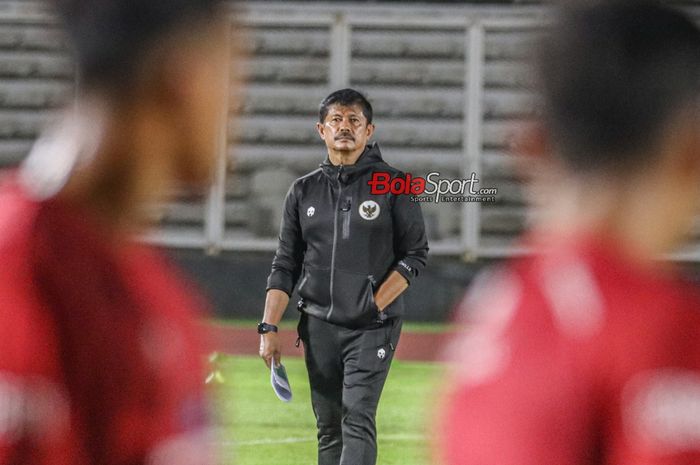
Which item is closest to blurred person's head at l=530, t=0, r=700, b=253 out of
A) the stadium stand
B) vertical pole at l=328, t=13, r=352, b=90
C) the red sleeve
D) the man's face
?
the red sleeve

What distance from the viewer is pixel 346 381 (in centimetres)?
513

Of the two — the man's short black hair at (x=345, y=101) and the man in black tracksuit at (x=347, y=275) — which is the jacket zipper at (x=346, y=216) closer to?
the man in black tracksuit at (x=347, y=275)

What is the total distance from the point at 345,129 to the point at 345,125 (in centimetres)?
3

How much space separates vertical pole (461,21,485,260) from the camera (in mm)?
16594

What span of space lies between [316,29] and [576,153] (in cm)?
1583

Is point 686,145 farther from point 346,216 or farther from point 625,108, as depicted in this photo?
point 346,216

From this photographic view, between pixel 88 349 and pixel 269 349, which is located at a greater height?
pixel 88 349

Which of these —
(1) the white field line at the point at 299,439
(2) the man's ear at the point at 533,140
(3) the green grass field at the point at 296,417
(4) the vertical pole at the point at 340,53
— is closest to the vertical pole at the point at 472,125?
(4) the vertical pole at the point at 340,53

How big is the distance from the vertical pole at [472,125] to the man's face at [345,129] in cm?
1128

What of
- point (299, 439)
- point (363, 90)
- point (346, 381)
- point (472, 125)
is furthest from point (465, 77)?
point (346, 381)

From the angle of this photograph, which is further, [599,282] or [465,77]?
[465,77]

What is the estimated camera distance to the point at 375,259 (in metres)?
5.24

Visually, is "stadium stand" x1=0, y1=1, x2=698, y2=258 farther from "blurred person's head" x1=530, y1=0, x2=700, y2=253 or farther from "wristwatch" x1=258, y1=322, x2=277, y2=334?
"blurred person's head" x1=530, y1=0, x2=700, y2=253

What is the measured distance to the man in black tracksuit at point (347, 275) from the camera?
513cm
